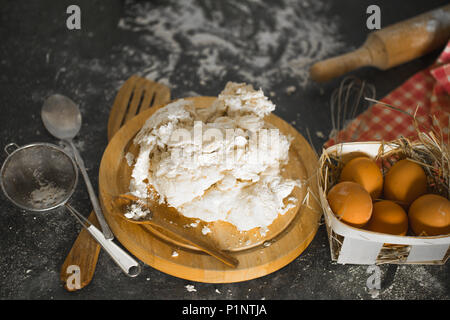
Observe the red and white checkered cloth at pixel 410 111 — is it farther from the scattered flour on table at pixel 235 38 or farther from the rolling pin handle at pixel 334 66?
the scattered flour on table at pixel 235 38

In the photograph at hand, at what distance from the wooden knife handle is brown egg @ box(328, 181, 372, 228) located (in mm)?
591

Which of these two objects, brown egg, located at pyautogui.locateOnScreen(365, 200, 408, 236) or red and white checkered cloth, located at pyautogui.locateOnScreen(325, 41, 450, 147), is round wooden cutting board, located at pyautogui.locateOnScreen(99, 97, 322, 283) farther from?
red and white checkered cloth, located at pyautogui.locateOnScreen(325, 41, 450, 147)

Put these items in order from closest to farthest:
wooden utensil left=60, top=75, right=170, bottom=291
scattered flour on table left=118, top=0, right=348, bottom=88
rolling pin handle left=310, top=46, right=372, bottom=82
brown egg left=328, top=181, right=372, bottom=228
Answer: brown egg left=328, top=181, right=372, bottom=228
wooden utensil left=60, top=75, right=170, bottom=291
rolling pin handle left=310, top=46, right=372, bottom=82
scattered flour on table left=118, top=0, right=348, bottom=88

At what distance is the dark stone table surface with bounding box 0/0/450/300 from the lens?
0.98 meters

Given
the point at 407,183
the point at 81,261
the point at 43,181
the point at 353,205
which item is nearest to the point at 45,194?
the point at 43,181

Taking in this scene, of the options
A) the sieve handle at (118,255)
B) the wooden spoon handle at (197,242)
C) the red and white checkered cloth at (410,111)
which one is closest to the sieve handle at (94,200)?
the sieve handle at (118,255)

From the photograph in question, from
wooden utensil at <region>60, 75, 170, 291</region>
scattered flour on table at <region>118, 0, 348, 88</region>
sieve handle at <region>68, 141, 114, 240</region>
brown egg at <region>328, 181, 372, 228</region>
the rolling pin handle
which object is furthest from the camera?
scattered flour on table at <region>118, 0, 348, 88</region>

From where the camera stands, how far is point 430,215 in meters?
0.90

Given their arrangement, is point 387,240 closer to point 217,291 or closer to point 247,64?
point 217,291

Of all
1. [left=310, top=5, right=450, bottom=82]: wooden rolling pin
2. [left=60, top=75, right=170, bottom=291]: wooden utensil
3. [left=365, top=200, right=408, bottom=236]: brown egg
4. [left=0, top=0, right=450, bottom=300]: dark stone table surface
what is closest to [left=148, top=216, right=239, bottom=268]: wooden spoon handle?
[left=0, top=0, right=450, bottom=300]: dark stone table surface

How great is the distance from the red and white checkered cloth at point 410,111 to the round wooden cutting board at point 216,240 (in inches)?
13.3

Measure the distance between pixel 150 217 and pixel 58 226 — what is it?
283 mm

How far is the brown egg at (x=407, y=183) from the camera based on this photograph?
966 mm
